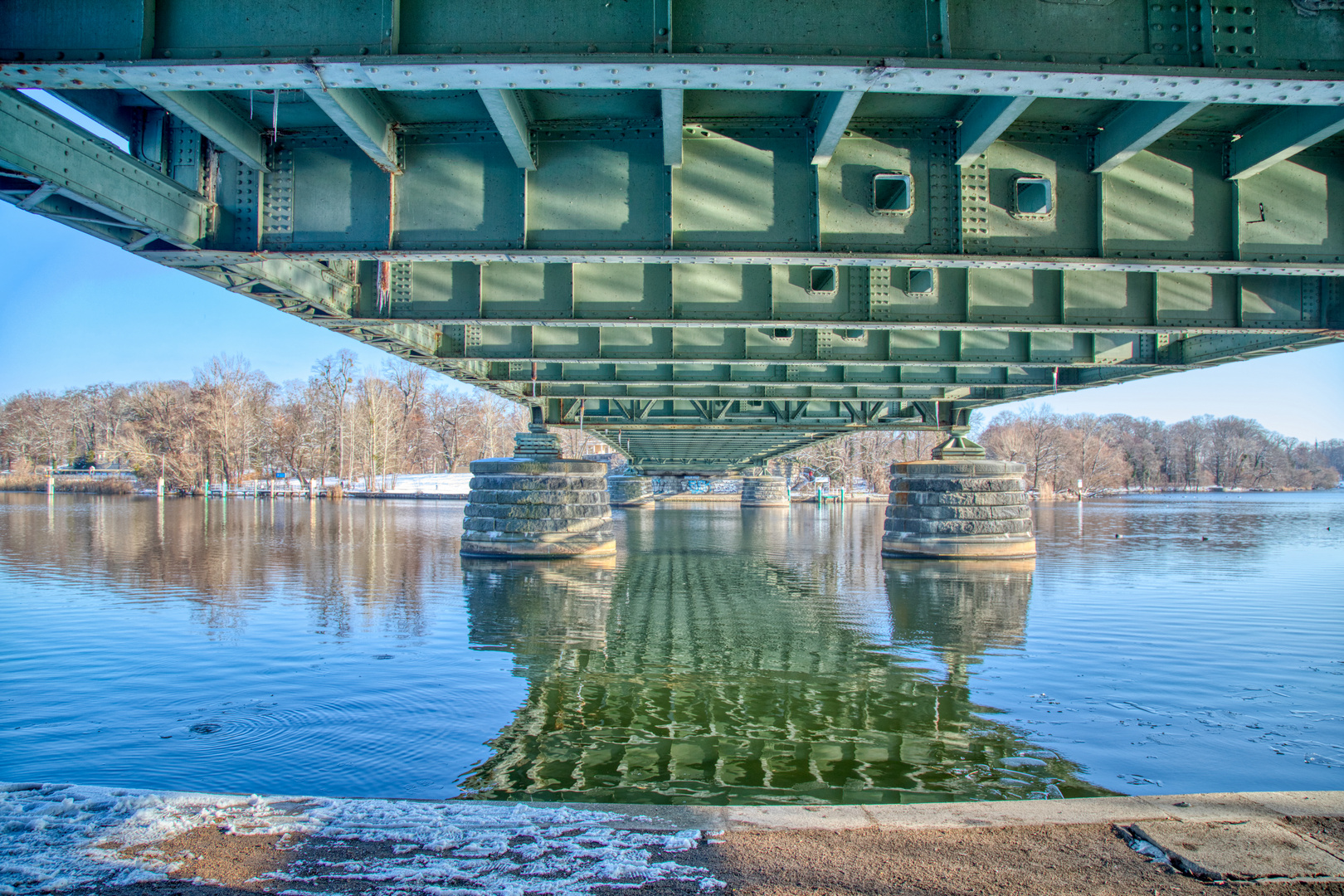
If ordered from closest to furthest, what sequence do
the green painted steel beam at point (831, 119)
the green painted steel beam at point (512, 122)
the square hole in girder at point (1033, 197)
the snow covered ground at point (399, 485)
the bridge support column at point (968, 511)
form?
1. the green painted steel beam at point (831, 119)
2. the green painted steel beam at point (512, 122)
3. the square hole in girder at point (1033, 197)
4. the bridge support column at point (968, 511)
5. the snow covered ground at point (399, 485)

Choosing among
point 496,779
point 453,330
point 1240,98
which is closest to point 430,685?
point 496,779

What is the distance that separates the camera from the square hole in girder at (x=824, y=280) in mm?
12000

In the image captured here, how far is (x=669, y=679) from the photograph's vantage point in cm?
981

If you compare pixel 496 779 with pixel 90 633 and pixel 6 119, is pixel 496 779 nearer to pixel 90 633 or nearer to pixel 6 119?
pixel 6 119

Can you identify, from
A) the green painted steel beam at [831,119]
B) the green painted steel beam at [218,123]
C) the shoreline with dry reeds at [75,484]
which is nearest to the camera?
the green painted steel beam at [218,123]

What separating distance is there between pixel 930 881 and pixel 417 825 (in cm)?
296

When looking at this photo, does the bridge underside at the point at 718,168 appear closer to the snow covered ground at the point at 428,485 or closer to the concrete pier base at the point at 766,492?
the concrete pier base at the point at 766,492

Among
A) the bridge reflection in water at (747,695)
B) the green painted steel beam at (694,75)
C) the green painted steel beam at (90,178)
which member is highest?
the green painted steel beam at (694,75)

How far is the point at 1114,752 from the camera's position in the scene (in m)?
7.06

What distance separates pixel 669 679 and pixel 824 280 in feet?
21.8

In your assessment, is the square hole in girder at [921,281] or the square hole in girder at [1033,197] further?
the square hole in girder at [921,281]

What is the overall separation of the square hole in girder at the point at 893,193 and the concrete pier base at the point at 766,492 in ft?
194

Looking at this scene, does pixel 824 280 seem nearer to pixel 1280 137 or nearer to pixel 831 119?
pixel 831 119

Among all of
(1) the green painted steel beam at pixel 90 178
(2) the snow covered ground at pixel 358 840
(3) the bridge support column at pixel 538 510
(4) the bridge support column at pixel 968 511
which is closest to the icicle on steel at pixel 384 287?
(1) the green painted steel beam at pixel 90 178
